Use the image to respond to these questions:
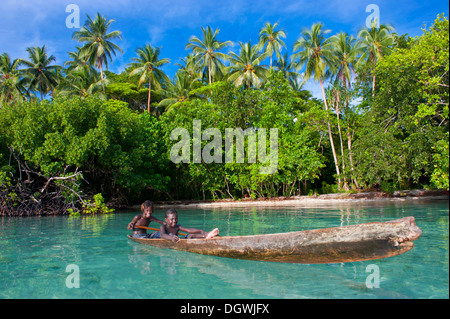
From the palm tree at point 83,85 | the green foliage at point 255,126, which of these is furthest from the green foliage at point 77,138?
the palm tree at point 83,85

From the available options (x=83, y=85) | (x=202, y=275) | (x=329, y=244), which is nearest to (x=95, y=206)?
(x=202, y=275)

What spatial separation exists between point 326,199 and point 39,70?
85.0 feet

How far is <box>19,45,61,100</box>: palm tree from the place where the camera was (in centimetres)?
2644

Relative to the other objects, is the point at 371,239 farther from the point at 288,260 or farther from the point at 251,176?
the point at 251,176

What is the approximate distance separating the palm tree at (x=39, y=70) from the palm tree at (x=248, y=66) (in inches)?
635

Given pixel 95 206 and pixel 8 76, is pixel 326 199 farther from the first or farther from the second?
pixel 8 76

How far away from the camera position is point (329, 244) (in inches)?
150

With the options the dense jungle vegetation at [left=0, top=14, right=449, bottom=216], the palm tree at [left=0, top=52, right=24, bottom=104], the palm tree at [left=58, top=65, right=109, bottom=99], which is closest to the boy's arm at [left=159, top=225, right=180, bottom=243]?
the dense jungle vegetation at [left=0, top=14, right=449, bottom=216]

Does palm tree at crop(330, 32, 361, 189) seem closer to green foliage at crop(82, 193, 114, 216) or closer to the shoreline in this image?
the shoreline

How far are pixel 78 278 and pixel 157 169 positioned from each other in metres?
16.6

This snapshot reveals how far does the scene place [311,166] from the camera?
17.8 meters

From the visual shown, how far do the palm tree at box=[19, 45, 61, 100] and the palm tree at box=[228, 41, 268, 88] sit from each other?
52.9 ft

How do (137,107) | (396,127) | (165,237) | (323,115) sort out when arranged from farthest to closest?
(137,107), (323,115), (396,127), (165,237)

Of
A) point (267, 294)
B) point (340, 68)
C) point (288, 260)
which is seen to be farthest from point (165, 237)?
point (340, 68)
